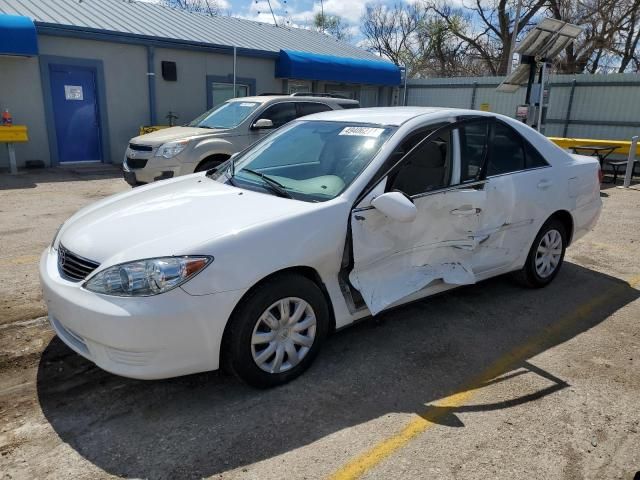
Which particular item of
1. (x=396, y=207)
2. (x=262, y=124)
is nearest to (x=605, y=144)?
(x=262, y=124)

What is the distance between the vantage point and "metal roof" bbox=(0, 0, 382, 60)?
12.3 m

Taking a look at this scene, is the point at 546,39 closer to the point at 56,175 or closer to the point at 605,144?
the point at 605,144

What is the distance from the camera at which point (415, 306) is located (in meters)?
4.48

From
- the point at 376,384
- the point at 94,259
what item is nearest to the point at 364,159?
the point at 376,384

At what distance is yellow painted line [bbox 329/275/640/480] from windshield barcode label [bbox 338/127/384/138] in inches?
71.6

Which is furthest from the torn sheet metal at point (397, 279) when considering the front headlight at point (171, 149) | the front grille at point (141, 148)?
the front grille at point (141, 148)

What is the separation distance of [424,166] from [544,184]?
1.49 metres

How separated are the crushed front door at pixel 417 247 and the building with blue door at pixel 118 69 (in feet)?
35.0

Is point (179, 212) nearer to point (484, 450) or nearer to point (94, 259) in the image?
point (94, 259)

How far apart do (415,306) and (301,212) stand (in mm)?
1823

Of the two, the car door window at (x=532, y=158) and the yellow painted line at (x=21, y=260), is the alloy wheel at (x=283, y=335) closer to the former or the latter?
the car door window at (x=532, y=158)

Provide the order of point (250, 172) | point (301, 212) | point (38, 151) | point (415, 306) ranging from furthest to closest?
point (38, 151) < point (415, 306) < point (250, 172) < point (301, 212)

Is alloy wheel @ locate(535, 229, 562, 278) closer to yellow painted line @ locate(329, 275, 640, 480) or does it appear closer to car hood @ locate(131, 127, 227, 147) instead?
yellow painted line @ locate(329, 275, 640, 480)

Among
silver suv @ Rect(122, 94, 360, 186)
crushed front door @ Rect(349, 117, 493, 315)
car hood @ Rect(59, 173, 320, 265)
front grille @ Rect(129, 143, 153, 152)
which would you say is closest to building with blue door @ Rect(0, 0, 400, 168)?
front grille @ Rect(129, 143, 153, 152)
